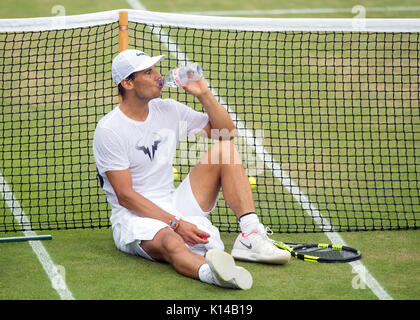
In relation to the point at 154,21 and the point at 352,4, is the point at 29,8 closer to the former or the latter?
the point at 352,4

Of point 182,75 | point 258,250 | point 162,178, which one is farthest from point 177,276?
point 182,75

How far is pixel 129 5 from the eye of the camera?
16.6 m

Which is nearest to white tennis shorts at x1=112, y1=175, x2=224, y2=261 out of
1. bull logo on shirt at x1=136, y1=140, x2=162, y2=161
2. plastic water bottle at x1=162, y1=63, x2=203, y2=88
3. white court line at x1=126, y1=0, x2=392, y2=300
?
bull logo on shirt at x1=136, y1=140, x2=162, y2=161

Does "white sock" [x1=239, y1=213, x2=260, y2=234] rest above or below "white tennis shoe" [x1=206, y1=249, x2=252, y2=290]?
above

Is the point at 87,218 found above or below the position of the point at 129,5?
below

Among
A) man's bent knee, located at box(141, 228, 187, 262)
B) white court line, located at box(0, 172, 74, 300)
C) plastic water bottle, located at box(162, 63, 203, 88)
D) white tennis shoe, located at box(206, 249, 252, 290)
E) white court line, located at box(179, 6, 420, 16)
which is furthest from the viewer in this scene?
white court line, located at box(179, 6, 420, 16)

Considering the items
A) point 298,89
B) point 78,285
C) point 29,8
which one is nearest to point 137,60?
point 78,285

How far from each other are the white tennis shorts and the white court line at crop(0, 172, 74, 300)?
0.64 meters

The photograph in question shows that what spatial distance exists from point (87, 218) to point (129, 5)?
9323mm

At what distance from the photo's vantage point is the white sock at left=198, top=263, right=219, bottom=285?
6.23 metres

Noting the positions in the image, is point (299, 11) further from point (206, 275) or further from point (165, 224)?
point (206, 275)

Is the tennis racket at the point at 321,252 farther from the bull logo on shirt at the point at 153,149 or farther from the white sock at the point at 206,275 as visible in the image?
the bull logo on shirt at the point at 153,149

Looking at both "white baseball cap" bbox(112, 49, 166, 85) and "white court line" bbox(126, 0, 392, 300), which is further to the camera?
"white baseball cap" bbox(112, 49, 166, 85)

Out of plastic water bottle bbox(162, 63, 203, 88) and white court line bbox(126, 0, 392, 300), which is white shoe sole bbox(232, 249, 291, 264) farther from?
plastic water bottle bbox(162, 63, 203, 88)
